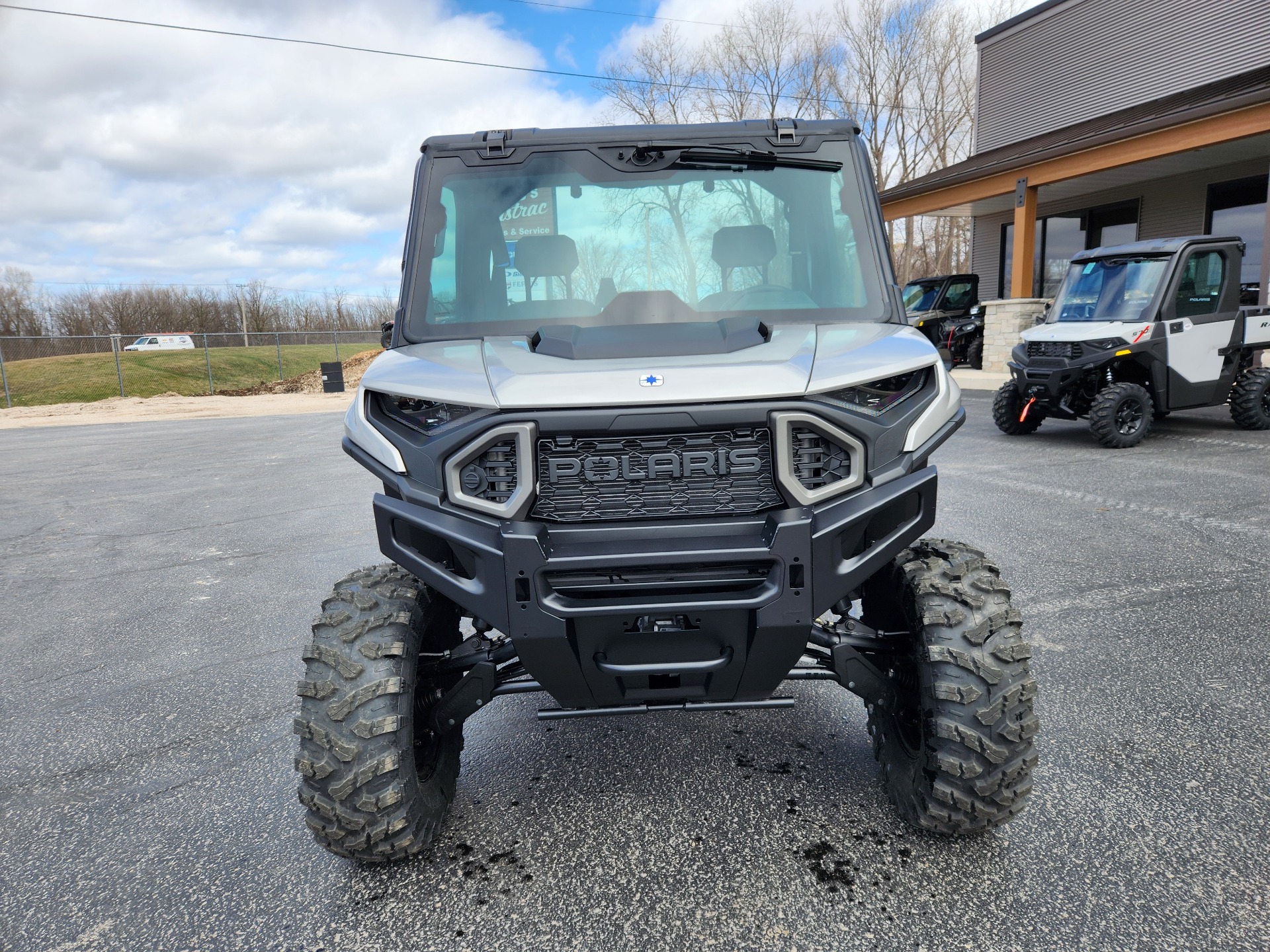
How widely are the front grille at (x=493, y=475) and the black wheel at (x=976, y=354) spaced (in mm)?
19084

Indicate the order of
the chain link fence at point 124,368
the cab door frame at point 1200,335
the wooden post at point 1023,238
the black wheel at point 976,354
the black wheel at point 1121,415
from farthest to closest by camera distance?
1. the chain link fence at point 124,368
2. the black wheel at point 976,354
3. the wooden post at point 1023,238
4. the cab door frame at point 1200,335
5. the black wheel at point 1121,415

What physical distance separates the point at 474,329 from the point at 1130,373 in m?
9.05

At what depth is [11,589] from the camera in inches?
224

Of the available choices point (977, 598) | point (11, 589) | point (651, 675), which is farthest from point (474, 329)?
point (11, 589)

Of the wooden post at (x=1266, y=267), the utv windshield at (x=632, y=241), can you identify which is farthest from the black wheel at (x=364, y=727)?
the wooden post at (x=1266, y=267)

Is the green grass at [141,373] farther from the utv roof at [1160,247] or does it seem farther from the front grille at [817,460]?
the front grille at [817,460]

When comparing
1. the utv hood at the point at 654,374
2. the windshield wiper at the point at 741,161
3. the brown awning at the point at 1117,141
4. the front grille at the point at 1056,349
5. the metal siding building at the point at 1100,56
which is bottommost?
the front grille at the point at 1056,349

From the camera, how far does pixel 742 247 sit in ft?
9.61

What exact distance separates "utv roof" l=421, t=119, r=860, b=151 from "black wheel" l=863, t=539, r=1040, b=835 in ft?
5.09

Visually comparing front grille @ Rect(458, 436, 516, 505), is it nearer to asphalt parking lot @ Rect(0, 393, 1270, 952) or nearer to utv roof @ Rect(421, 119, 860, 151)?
asphalt parking lot @ Rect(0, 393, 1270, 952)

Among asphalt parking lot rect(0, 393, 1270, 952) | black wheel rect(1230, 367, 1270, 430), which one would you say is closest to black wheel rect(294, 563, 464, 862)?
asphalt parking lot rect(0, 393, 1270, 952)

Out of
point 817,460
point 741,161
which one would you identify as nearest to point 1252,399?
point 741,161

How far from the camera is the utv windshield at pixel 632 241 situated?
2.89m

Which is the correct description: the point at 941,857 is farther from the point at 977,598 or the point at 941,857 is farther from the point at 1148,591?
the point at 1148,591
